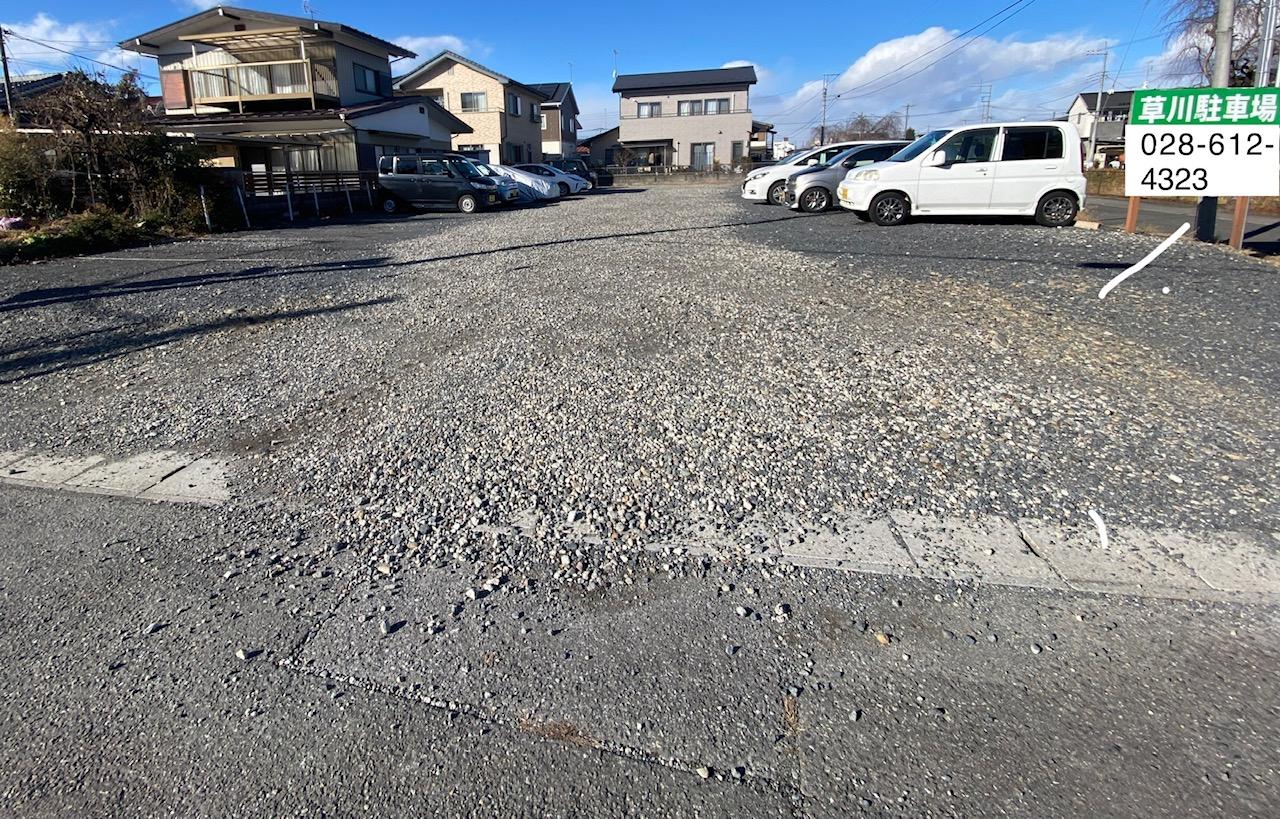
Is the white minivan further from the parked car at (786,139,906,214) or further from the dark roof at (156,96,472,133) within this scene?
the dark roof at (156,96,472,133)

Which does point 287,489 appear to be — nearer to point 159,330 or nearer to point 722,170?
point 159,330

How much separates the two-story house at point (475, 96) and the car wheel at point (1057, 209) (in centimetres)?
2954

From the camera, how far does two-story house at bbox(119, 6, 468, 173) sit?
24.0 meters

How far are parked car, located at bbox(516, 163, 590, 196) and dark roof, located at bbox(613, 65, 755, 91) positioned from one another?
66.4 feet

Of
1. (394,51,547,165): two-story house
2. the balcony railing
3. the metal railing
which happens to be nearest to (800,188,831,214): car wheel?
the metal railing

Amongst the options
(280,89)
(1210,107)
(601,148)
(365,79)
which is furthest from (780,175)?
(601,148)

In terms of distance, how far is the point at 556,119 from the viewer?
46312 millimetres

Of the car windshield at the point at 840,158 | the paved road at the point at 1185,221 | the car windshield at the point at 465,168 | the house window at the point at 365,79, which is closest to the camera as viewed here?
the paved road at the point at 1185,221

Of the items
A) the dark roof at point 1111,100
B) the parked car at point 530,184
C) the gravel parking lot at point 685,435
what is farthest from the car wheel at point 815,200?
the dark roof at point 1111,100

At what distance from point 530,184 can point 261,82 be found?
1148 centimetres

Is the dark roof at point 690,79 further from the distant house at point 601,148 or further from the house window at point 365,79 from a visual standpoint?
the house window at point 365,79

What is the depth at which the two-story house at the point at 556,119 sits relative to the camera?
151 feet

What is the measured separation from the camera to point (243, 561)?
293 cm

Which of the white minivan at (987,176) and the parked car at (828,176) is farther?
the parked car at (828,176)
